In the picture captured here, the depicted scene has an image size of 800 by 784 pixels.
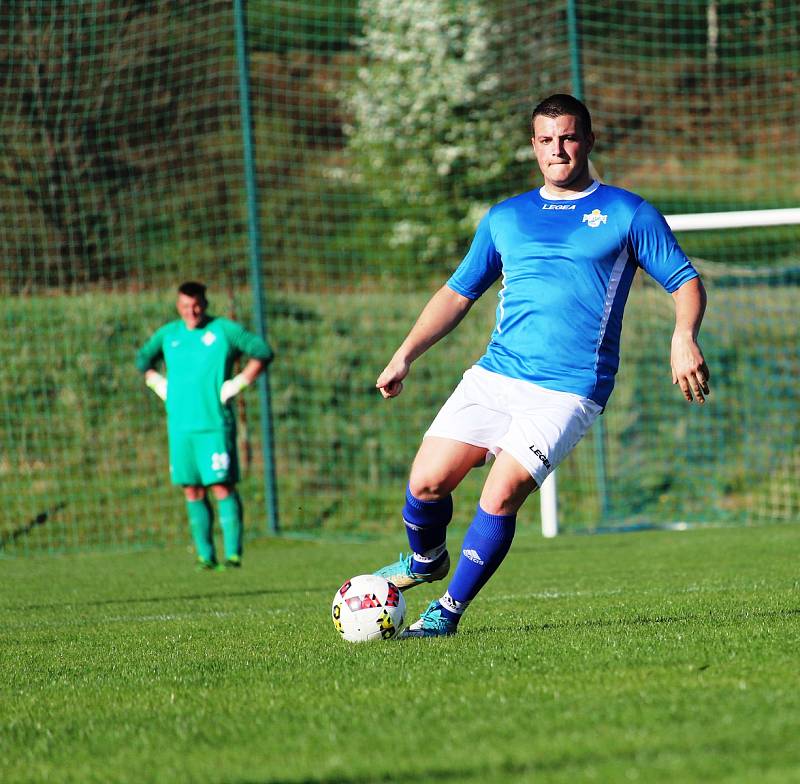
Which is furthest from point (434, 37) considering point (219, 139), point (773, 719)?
point (773, 719)

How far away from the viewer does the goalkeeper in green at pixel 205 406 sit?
9875mm

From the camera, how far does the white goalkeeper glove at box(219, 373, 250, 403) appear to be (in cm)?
978

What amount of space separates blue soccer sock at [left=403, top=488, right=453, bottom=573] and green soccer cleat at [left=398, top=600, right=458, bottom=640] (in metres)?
0.24

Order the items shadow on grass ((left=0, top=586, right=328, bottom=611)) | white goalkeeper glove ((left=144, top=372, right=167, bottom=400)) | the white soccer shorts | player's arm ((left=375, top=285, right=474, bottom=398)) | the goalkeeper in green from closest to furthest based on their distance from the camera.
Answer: the white soccer shorts < player's arm ((left=375, top=285, right=474, bottom=398)) < shadow on grass ((left=0, top=586, right=328, bottom=611)) < the goalkeeper in green < white goalkeeper glove ((left=144, top=372, right=167, bottom=400))

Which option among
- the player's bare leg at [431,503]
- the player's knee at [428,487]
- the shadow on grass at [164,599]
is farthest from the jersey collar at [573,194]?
the shadow on grass at [164,599]

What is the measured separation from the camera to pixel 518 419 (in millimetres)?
4695

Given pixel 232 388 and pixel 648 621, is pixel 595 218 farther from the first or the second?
pixel 232 388

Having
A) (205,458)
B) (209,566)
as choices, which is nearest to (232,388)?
(205,458)

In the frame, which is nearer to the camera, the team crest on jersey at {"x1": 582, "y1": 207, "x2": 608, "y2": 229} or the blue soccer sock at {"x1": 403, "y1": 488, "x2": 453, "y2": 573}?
the team crest on jersey at {"x1": 582, "y1": 207, "x2": 608, "y2": 229}

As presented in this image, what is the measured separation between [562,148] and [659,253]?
0.52 metres

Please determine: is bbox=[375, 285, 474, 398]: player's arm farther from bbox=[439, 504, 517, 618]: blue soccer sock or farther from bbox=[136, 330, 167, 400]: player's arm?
bbox=[136, 330, 167, 400]: player's arm

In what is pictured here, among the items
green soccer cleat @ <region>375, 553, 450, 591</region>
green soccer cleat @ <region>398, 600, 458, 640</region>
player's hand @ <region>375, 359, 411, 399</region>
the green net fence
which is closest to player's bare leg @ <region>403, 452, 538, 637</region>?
green soccer cleat @ <region>398, 600, 458, 640</region>

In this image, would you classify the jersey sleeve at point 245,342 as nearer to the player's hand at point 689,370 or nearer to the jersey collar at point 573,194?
the jersey collar at point 573,194

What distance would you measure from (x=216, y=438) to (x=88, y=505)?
13.2 ft
